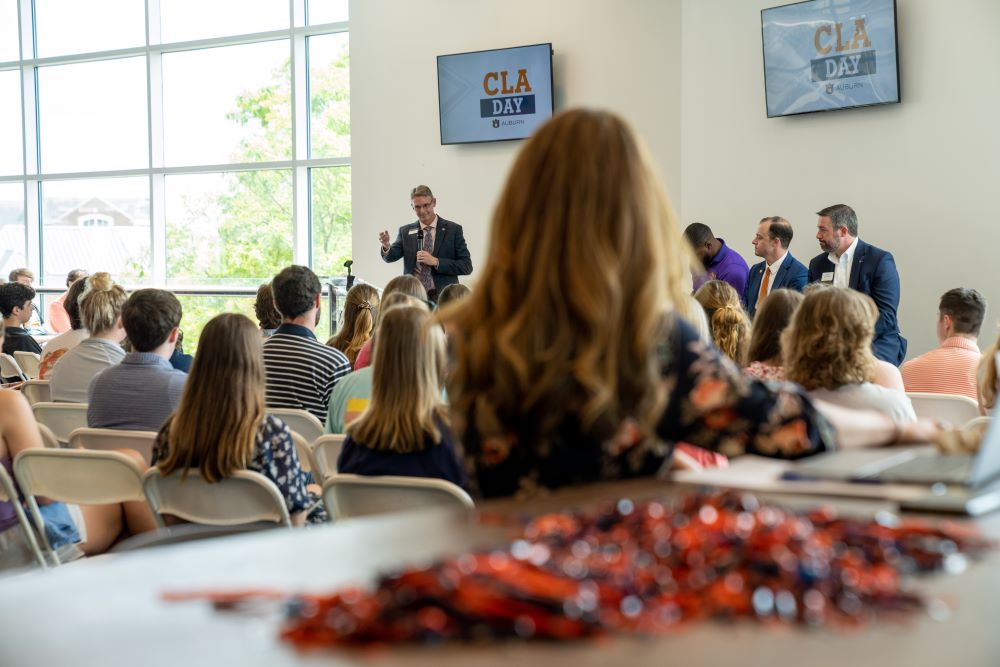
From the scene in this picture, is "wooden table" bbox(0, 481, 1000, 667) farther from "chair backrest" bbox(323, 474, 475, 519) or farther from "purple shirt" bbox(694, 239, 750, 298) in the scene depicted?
"purple shirt" bbox(694, 239, 750, 298)

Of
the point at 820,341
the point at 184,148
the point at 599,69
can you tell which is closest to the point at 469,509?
the point at 820,341

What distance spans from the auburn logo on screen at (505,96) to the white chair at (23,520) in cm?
665

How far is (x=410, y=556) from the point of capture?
96cm

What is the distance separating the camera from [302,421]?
3.82 m

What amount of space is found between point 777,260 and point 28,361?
5.18m

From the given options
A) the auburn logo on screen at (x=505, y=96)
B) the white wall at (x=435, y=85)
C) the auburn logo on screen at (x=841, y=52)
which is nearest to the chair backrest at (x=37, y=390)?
the white wall at (x=435, y=85)

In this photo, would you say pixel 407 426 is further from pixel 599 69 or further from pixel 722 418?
pixel 599 69

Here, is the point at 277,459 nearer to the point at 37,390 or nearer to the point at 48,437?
the point at 48,437

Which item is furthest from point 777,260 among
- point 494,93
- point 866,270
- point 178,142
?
point 178,142

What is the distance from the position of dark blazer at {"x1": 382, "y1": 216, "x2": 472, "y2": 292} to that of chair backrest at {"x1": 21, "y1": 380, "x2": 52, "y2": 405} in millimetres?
3791

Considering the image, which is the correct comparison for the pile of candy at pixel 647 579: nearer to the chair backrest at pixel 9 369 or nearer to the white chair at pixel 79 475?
the white chair at pixel 79 475

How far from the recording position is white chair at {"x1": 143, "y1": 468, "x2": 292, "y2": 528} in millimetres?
2828

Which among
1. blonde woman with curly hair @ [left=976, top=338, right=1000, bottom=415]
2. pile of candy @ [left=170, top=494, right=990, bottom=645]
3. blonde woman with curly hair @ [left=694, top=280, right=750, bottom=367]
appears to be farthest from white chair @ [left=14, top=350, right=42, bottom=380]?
pile of candy @ [left=170, top=494, right=990, bottom=645]

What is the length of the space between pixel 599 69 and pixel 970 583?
27.1 ft
